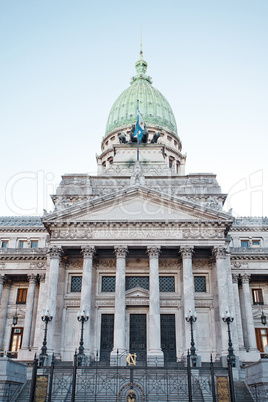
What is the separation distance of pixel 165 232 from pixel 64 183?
14.7 metres

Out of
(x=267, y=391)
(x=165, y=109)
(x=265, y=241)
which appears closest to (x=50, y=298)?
(x=267, y=391)

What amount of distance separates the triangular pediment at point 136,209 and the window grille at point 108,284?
6.17m

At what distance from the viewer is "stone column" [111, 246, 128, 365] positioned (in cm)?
3249

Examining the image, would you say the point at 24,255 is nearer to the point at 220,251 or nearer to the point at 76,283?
the point at 76,283

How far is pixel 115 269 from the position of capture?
39.3m

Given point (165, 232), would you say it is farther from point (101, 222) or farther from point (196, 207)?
point (101, 222)

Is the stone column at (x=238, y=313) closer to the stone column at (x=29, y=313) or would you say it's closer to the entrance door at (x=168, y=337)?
the entrance door at (x=168, y=337)

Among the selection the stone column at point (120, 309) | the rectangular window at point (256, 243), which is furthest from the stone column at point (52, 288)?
the rectangular window at point (256, 243)

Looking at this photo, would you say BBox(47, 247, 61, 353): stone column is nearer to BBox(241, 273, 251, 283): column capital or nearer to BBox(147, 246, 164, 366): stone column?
BBox(147, 246, 164, 366): stone column

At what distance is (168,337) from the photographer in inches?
1455

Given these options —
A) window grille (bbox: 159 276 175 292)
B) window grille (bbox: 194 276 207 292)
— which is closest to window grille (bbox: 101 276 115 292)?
window grille (bbox: 159 276 175 292)

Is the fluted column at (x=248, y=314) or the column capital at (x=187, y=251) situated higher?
the column capital at (x=187, y=251)

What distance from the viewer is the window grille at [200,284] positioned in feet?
126

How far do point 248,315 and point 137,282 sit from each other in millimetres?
12343
